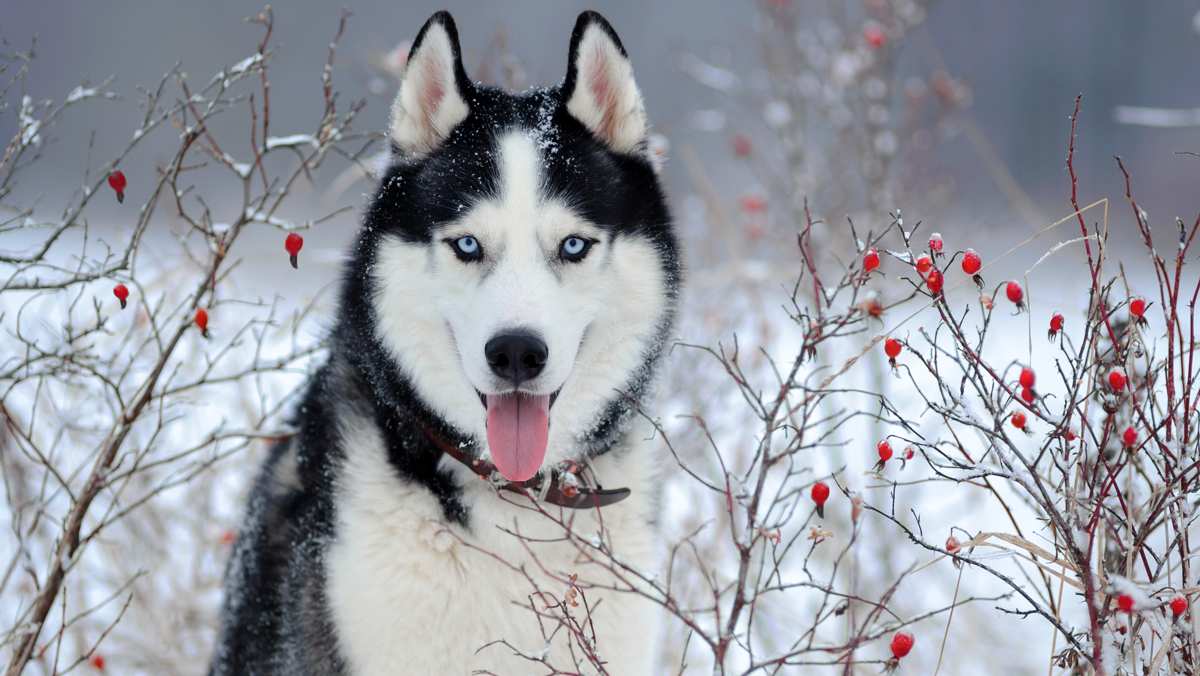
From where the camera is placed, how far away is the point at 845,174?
19.9 feet

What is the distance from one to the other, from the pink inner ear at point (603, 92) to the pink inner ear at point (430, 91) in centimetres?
37

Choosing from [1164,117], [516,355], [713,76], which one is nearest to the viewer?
[516,355]

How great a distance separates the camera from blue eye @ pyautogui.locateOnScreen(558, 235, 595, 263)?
2.36 metres

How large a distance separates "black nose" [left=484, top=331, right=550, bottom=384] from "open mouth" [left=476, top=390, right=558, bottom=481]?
12 cm

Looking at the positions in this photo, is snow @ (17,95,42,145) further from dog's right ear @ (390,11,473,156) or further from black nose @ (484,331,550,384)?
black nose @ (484,331,550,384)

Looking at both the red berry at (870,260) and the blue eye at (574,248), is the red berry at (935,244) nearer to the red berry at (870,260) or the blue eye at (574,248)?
the red berry at (870,260)

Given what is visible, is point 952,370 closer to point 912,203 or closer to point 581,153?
point 912,203

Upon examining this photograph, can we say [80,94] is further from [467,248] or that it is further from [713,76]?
[713,76]

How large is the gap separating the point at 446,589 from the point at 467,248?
2.47 feet

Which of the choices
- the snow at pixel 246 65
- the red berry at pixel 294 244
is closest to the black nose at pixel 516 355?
the red berry at pixel 294 244

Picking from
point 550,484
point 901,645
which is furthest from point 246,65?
point 901,645

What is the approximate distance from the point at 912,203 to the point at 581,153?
165 inches

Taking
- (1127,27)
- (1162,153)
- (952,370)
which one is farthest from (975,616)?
(1127,27)

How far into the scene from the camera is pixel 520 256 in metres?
2.29
